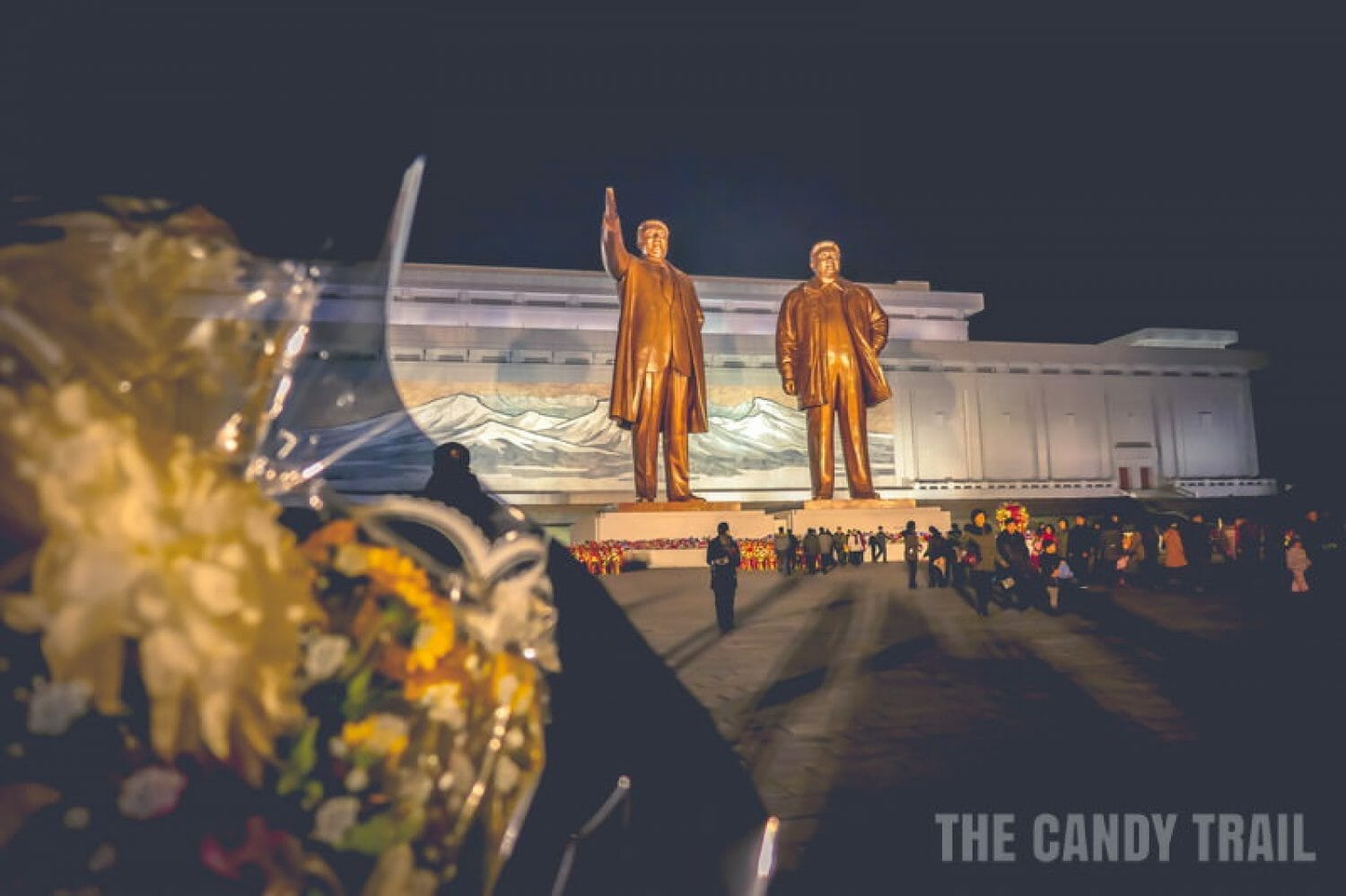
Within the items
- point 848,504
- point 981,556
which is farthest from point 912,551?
point 848,504

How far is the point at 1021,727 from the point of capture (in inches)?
177

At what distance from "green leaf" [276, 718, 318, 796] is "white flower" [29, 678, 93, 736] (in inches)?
9.9

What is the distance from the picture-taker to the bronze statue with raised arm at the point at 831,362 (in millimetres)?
14492

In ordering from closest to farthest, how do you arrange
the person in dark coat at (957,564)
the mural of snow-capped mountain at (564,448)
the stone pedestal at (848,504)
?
the person in dark coat at (957,564)
the stone pedestal at (848,504)
the mural of snow-capped mountain at (564,448)

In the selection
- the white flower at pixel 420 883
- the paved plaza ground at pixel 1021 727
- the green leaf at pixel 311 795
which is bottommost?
the paved plaza ground at pixel 1021 727

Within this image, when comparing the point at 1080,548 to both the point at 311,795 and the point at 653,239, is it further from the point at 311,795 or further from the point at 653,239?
the point at 311,795

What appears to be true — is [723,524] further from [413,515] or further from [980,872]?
[413,515]

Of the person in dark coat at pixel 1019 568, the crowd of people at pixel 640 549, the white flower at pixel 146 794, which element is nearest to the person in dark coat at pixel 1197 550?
the person in dark coat at pixel 1019 568

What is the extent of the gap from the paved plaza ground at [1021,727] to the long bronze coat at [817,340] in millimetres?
6805

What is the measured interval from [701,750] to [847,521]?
34.9 ft

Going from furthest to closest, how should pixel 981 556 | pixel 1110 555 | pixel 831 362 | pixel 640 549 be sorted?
pixel 831 362, pixel 640 549, pixel 1110 555, pixel 981 556

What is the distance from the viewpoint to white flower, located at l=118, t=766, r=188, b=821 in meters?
0.99

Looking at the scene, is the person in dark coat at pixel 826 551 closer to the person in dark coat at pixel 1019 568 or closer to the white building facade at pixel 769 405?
the person in dark coat at pixel 1019 568

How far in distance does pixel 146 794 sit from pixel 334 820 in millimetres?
226
